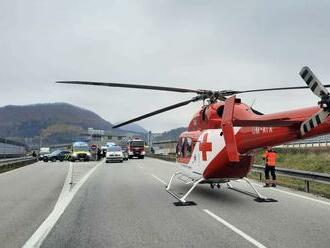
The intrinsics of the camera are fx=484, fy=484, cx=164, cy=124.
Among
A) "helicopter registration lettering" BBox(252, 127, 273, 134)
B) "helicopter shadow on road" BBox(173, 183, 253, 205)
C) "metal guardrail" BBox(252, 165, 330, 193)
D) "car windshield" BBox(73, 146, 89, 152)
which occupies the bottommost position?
"helicopter shadow on road" BBox(173, 183, 253, 205)

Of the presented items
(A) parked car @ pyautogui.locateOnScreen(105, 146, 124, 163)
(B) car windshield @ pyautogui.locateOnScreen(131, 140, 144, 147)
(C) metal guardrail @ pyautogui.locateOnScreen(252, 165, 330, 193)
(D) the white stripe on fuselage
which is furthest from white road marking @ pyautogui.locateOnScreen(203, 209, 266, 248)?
(B) car windshield @ pyautogui.locateOnScreen(131, 140, 144, 147)

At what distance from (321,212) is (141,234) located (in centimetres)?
503

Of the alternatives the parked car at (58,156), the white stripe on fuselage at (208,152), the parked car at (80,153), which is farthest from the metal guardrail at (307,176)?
the parked car at (58,156)

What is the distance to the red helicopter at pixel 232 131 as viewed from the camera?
10.3m

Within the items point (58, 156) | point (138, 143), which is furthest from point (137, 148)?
point (58, 156)

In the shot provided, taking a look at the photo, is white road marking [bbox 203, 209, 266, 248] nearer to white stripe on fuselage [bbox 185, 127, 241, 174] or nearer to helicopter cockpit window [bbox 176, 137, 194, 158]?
white stripe on fuselage [bbox 185, 127, 241, 174]

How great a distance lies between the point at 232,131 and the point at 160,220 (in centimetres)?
292

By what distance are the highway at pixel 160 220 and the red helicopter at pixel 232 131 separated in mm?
930

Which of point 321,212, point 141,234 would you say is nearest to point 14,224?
point 141,234

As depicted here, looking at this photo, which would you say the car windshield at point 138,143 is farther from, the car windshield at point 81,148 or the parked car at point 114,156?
the parked car at point 114,156

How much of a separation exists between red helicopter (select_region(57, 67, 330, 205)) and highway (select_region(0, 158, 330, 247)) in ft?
3.05

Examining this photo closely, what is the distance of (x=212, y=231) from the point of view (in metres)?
9.30

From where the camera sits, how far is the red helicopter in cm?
1027

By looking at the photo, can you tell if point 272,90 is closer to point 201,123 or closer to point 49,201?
point 201,123
